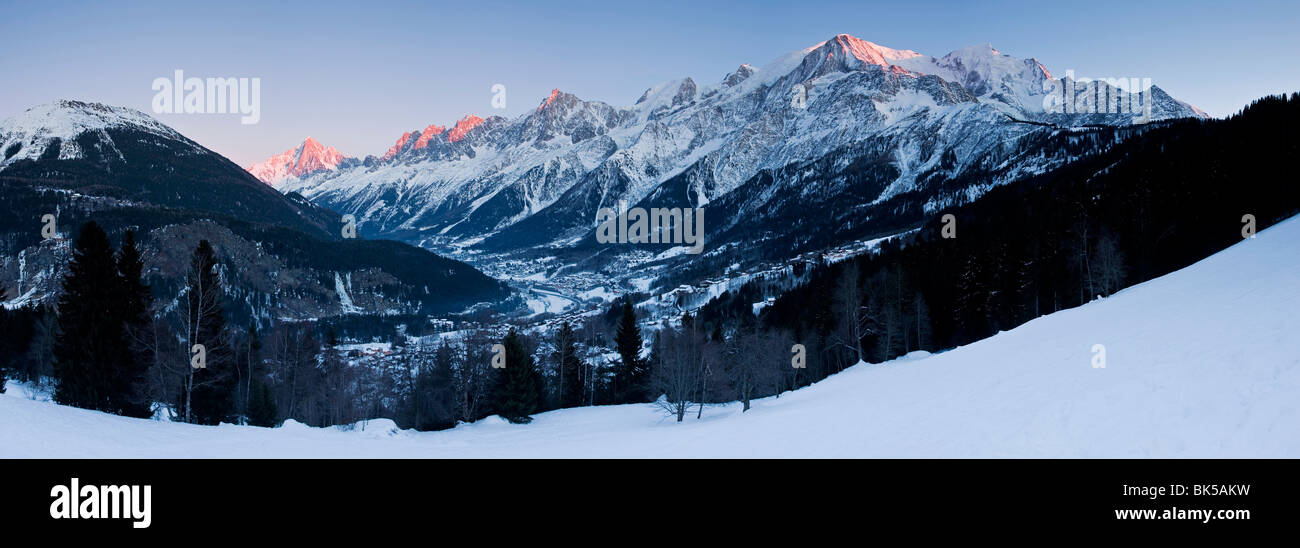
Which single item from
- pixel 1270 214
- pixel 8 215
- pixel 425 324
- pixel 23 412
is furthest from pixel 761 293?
pixel 8 215

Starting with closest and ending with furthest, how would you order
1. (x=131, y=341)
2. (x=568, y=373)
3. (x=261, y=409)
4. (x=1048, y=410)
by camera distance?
(x=1048, y=410) → (x=131, y=341) → (x=261, y=409) → (x=568, y=373)

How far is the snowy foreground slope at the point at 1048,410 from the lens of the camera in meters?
13.6

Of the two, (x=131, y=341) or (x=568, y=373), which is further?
(x=568, y=373)

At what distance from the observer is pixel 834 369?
63.4 m

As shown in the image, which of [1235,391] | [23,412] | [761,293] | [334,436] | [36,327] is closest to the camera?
[1235,391]

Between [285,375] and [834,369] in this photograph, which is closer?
[285,375]

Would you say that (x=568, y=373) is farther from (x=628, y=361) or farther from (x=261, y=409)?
(x=261, y=409)

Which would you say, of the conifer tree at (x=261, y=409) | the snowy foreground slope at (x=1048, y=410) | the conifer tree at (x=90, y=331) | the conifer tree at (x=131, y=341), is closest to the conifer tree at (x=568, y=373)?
the conifer tree at (x=261, y=409)

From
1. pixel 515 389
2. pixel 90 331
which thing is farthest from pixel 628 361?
pixel 90 331

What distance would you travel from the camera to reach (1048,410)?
16.4m

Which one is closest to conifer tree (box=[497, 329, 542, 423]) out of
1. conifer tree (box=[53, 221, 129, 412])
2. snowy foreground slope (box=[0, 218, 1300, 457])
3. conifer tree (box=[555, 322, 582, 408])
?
conifer tree (box=[555, 322, 582, 408])

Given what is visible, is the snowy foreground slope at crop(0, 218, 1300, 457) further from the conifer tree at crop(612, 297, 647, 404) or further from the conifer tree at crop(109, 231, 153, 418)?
the conifer tree at crop(612, 297, 647, 404)
